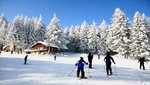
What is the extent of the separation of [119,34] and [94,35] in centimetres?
2403

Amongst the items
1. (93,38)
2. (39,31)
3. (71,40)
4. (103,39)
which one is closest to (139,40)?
(93,38)

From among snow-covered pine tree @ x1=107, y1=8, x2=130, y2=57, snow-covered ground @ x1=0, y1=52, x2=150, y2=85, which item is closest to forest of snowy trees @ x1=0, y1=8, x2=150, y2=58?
snow-covered pine tree @ x1=107, y1=8, x2=130, y2=57

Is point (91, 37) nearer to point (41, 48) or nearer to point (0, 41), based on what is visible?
point (41, 48)

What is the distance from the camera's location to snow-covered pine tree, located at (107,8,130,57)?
165 ft

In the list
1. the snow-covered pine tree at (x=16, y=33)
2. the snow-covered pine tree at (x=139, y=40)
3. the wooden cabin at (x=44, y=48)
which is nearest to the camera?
the snow-covered pine tree at (x=139, y=40)

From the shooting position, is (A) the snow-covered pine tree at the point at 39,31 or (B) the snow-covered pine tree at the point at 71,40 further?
(B) the snow-covered pine tree at the point at 71,40

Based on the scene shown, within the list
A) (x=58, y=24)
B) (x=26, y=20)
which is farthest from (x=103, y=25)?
(x=26, y=20)

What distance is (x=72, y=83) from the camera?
12.0 m

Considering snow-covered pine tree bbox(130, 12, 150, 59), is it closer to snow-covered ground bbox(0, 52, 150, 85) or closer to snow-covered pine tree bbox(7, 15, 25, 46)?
snow-covered ground bbox(0, 52, 150, 85)

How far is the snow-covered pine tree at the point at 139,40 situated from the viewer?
44.4 m

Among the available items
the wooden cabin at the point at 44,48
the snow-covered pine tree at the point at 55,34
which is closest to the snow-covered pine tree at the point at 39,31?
the wooden cabin at the point at 44,48

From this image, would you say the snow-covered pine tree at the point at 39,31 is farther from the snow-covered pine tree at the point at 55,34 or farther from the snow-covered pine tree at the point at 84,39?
the snow-covered pine tree at the point at 84,39

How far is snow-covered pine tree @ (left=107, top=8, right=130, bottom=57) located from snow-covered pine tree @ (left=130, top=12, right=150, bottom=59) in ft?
8.34

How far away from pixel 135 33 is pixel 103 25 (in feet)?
119
